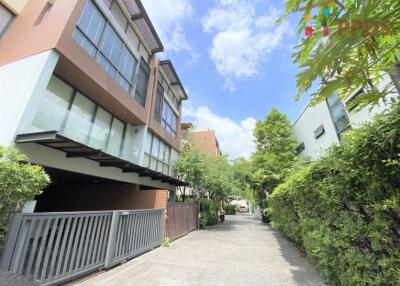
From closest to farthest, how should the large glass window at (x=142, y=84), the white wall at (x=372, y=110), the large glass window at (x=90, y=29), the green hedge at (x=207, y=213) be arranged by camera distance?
the white wall at (x=372, y=110) < the large glass window at (x=90, y=29) < the large glass window at (x=142, y=84) < the green hedge at (x=207, y=213)

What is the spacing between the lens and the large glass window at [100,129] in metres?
8.16

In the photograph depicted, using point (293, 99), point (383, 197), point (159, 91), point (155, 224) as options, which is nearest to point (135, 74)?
point (159, 91)

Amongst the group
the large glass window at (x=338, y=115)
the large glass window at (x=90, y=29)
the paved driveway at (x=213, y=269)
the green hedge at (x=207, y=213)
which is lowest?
the paved driveway at (x=213, y=269)

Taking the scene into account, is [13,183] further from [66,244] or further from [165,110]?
[165,110]

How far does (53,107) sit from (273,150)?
50.2 feet

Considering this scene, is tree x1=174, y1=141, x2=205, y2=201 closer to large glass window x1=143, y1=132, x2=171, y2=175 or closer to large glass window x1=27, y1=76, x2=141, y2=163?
large glass window x1=143, y1=132, x2=171, y2=175

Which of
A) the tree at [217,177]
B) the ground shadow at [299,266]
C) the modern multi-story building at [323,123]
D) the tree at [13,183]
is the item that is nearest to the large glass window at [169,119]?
the tree at [217,177]

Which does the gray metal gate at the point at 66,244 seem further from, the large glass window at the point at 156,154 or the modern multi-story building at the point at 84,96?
the large glass window at the point at 156,154

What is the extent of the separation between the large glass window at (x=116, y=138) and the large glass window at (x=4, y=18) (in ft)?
17.7

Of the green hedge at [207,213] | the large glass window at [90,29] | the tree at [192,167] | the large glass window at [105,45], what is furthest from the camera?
the green hedge at [207,213]

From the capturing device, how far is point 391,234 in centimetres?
213

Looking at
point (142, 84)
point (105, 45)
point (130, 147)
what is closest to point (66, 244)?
point (130, 147)

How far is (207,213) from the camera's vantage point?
17547mm

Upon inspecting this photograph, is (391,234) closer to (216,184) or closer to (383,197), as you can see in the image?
(383,197)
